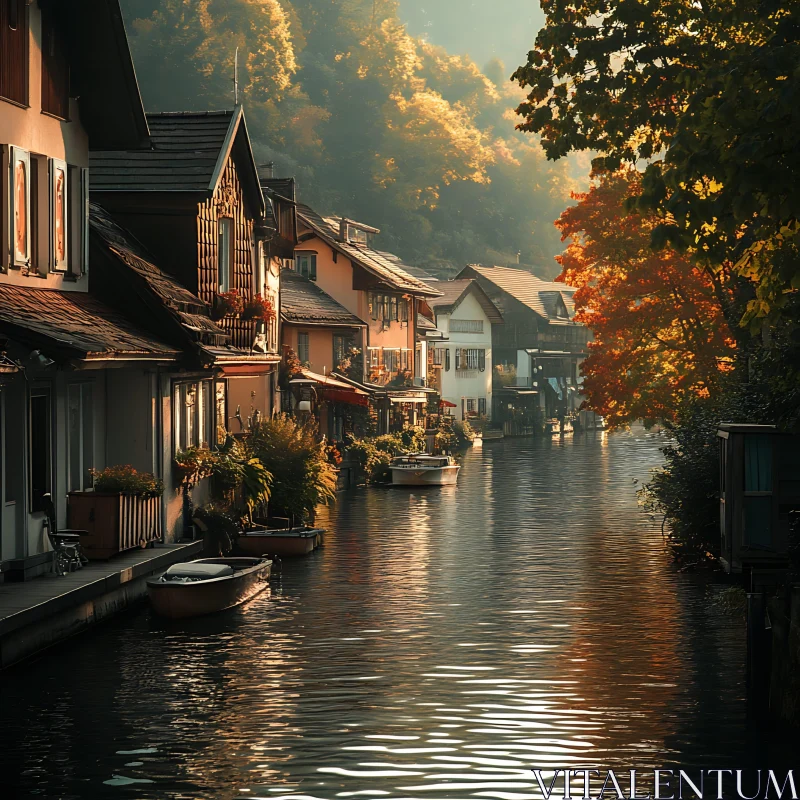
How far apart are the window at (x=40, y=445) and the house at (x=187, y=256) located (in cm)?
480

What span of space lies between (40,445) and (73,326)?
206 centimetres

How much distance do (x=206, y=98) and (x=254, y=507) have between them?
7734cm

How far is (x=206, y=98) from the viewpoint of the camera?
344ft

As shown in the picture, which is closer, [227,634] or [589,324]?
[227,634]

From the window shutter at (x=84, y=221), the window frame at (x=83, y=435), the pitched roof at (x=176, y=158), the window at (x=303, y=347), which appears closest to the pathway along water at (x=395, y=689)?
the window frame at (x=83, y=435)

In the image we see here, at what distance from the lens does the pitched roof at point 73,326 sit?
20.0 meters

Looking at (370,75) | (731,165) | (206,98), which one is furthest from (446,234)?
(731,165)

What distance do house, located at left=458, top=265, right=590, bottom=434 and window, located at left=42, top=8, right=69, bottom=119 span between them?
76.7 meters

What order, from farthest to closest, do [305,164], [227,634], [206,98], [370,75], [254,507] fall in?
[370,75] → [305,164] → [206,98] → [254,507] → [227,634]

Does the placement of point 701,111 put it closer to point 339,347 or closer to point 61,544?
point 61,544

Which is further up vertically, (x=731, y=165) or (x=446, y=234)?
(x=446, y=234)

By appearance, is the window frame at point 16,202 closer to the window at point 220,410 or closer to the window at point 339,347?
the window at point 220,410

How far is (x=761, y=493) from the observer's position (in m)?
17.5

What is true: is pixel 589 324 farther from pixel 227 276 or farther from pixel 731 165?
pixel 731 165
